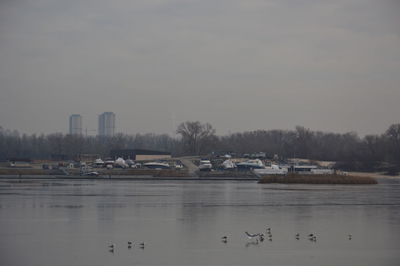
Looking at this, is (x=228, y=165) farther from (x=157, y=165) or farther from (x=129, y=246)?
(x=129, y=246)

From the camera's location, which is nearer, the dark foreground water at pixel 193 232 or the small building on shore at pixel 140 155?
the dark foreground water at pixel 193 232

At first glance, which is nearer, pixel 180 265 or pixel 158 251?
pixel 180 265

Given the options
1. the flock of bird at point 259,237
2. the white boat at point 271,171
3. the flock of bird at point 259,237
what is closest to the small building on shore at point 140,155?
the white boat at point 271,171

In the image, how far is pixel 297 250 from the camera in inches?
947

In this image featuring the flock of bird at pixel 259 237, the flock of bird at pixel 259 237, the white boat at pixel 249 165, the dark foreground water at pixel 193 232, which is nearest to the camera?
the dark foreground water at pixel 193 232

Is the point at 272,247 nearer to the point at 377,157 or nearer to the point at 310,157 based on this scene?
the point at 377,157

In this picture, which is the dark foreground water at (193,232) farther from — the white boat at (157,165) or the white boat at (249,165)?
the white boat at (157,165)

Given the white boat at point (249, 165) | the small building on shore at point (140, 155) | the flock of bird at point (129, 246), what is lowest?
the flock of bird at point (129, 246)

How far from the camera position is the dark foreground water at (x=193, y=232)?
22141 mm

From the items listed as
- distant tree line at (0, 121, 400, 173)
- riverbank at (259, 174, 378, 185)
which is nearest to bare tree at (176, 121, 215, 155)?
distant tree line at (0, 121, 400, 173)

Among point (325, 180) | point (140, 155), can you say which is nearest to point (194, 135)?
point (140, 155)

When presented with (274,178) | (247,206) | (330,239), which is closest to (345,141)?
(274,178)

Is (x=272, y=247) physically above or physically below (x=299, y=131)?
below

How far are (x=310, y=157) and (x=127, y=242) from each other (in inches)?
5705
